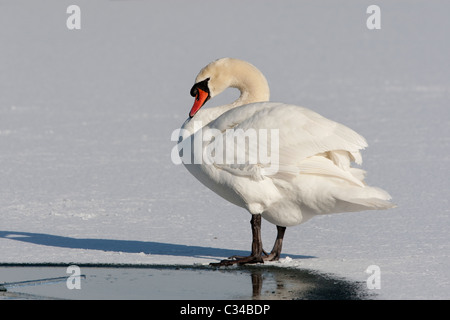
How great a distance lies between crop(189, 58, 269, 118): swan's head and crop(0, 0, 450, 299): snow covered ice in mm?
982

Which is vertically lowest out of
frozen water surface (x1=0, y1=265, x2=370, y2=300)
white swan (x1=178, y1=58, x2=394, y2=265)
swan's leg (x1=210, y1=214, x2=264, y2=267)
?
frozen water surface (x1=0, y1=265, x2=370, y2=300)

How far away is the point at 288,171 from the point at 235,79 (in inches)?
44.4

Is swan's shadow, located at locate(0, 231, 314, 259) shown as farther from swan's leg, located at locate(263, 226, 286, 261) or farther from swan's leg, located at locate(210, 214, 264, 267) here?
swan's leg, located at locate(210, 214, 264, 267)

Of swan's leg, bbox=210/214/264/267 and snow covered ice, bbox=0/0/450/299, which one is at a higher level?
snow covered ice, bbox=0/0/450/299

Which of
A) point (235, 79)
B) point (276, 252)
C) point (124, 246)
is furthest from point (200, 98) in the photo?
point (276, 252)

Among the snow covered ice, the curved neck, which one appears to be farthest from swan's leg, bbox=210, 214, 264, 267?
the curved neck

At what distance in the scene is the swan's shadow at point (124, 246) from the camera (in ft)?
18.3

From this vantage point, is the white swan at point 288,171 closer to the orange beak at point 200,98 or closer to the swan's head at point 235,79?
the swan's head at point 235,79

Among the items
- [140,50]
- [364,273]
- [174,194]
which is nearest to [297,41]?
[140,50]

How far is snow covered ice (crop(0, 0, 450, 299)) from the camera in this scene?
18.5ft

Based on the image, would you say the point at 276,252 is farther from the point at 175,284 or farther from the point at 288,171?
the point at 175,284

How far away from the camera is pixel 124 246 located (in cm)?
570

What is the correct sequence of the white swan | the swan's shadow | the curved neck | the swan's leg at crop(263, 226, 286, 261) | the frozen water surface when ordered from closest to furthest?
1. the frozen water surface
2. the white swan
3. the swan's leg at crop(263, 226, 286, 261)
4. the swan's shadow
5. the curved neck
